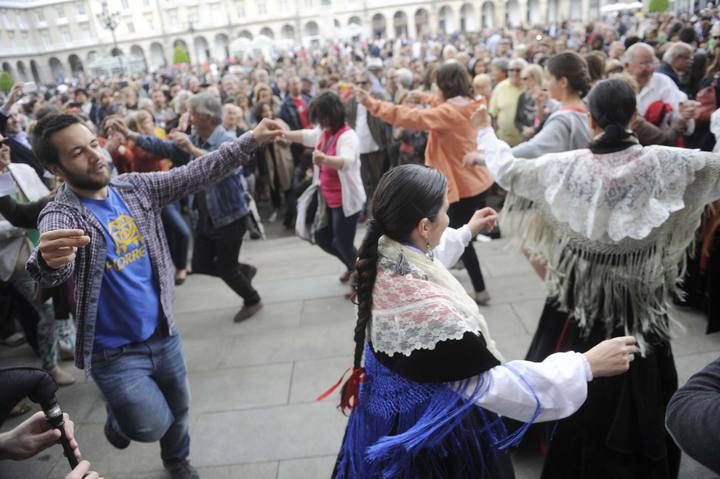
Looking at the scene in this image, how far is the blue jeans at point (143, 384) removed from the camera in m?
2.18

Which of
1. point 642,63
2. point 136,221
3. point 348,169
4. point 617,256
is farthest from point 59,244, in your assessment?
point 642,63

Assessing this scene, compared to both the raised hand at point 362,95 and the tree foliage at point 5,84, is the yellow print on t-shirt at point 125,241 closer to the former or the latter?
the raised hand at point 362,95

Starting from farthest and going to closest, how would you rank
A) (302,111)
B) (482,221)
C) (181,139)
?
(302,111)
(181,139)
(482,221)

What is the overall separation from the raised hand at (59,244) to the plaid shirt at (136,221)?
117mm

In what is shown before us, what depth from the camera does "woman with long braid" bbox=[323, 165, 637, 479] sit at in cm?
143

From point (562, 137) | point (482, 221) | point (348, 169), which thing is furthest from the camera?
point (348, 169)

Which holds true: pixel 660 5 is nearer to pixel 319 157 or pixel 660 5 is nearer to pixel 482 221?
pixel 319 157

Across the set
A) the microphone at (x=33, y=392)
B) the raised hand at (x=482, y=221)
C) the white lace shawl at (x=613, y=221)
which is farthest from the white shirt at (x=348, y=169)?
the microphone at (x=33, y=392)

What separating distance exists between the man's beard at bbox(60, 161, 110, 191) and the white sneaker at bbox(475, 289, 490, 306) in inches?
115

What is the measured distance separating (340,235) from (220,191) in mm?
1028

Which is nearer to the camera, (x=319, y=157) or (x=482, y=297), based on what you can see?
(x=319, y=157)

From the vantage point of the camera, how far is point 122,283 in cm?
217

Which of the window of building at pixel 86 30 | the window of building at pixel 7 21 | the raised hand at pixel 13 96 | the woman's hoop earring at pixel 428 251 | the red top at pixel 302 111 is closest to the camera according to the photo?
the woman's hoop earring at pixel 428 251

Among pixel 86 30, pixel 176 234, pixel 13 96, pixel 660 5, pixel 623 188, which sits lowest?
pixel 176 234
